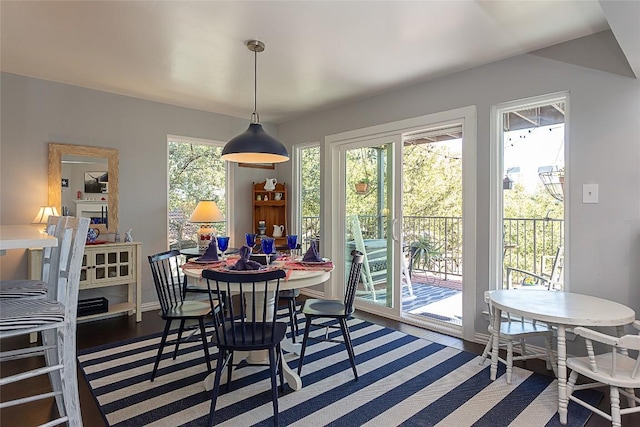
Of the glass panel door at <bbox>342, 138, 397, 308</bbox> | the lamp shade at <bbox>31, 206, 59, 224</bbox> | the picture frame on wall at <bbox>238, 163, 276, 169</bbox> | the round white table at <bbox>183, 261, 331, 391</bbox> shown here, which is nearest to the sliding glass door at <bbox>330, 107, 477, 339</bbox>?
the glass panel door at <bbox>342, 138, 397, 308</bbox>

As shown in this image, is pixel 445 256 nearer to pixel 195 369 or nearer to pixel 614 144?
pixel 614 144

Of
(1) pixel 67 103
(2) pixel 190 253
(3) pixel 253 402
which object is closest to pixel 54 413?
(3) pixel 253 402

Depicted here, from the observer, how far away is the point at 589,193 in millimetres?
2580

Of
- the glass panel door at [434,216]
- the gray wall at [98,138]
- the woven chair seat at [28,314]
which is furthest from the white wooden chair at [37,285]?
the glass panel door at [434,216]

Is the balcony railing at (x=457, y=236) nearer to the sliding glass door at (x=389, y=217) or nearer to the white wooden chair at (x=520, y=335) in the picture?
the sliding glass door at (x=389, y=217)

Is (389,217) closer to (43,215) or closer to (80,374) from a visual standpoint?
(80,374)

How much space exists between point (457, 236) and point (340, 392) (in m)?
4.11

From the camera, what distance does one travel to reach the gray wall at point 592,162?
2.43 metres

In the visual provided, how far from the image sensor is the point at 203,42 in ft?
8.91

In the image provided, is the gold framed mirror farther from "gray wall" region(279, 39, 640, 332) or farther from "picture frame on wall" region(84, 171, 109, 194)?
"gray wall" region(279, 39, 640, 332)

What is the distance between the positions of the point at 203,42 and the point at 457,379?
3.05 metres

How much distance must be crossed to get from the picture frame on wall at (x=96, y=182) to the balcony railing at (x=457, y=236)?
2.45 m

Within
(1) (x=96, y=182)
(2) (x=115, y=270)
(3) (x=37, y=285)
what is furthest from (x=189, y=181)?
(3) (x=37, y=285)

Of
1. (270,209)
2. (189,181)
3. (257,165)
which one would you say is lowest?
(270,209)
